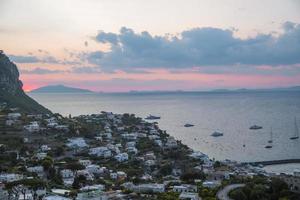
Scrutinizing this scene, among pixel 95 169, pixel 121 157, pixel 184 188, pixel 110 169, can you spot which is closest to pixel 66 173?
pixel 95 169

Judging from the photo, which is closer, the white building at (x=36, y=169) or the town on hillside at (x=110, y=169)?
the town on hillside at (x=110, y=169)

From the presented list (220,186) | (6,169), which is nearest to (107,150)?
(6,169)

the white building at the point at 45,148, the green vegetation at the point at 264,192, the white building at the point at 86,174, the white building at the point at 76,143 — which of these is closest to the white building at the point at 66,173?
the white building at the point at 86,174

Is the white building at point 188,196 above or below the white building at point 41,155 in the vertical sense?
below

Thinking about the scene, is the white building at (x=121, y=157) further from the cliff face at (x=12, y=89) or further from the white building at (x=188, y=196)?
the cliff face at (x=12, y=89)

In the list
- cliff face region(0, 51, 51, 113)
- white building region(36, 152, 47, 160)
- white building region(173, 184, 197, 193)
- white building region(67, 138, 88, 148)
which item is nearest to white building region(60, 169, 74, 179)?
white building region(36, 152, 47, 160)

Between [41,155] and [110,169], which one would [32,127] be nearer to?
[41,155]

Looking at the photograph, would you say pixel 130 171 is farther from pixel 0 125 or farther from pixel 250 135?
pixel 250 135
